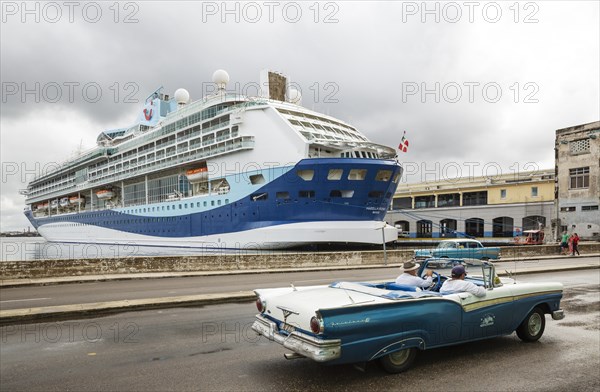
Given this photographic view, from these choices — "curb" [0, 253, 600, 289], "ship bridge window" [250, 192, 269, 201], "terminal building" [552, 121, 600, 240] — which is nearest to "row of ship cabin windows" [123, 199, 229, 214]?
"ship bridge window" [250, 192, 269, 201]

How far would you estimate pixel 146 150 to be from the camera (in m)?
49.3

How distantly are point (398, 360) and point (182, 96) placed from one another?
2013 inches

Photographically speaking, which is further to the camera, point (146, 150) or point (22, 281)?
point (146, 150)

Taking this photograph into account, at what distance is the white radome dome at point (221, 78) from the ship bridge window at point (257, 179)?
16.3 m

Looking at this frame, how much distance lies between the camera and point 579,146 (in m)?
39.5

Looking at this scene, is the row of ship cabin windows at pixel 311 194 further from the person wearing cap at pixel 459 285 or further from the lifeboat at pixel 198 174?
the person wearing cap at pixel 459 285

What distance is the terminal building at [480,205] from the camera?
47719mm

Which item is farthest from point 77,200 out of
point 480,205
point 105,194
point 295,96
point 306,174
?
point 480,205

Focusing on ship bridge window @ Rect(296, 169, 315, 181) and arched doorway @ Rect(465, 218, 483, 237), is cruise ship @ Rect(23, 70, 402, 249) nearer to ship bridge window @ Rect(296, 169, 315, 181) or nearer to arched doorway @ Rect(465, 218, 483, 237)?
ship bridge window @ Rect(296, 169, 315, 181)

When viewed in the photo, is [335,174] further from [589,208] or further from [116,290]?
[589,208]

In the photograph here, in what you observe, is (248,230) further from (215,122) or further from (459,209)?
(459,209)

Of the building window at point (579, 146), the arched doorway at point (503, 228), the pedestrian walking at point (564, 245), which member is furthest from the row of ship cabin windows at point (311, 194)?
the arched doorway at point (503, 228)

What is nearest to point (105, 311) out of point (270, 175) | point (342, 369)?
point (342, 369)

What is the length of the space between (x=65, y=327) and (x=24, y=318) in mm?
1077
